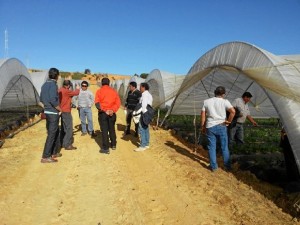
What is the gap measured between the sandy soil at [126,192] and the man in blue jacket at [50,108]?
37cm

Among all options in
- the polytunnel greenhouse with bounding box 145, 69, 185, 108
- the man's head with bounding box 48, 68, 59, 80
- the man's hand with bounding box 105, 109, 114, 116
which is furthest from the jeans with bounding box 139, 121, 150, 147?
the polytunnel greenhouse with bounding box 145, 69, 185, 108

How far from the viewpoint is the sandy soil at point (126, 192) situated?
4.67 metres

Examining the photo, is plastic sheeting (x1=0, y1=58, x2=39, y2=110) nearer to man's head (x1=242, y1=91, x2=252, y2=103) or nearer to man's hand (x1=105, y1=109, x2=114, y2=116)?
man's hand (x1=105, y1=109, x2=114, y2=116)

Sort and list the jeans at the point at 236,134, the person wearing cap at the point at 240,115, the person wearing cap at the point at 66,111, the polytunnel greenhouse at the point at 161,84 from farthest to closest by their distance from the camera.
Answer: the polytunnel greenhouse at the point at 161,84, the jeans at the point at 236,134, the person wearing cap at the point at 240,115, the person wearing cap at the point at 66,111

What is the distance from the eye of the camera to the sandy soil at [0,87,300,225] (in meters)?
4.67

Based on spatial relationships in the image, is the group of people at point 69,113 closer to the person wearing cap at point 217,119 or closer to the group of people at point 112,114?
the group of people at point 112,114

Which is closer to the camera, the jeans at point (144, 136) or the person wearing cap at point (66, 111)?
the person wearing cap at point (66, 111)

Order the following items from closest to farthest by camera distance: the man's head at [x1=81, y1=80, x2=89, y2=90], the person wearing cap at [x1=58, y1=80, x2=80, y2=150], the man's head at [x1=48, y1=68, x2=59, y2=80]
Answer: the man's head at [x1=48, y1=68, x2=59, y2=80], the person wearing cap at [x1=58, y1=80, x2=80, y2=150], the man's head at [x1=81, y1=80, x2=89, y2=90]

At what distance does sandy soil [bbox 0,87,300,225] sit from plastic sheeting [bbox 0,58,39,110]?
3.57 meters

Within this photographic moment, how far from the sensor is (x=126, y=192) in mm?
5648

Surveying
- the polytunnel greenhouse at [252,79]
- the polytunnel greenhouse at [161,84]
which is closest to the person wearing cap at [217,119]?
the polytunnel greenhouse at [252,79]

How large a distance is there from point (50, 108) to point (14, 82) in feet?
29.0

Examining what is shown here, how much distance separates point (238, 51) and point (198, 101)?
16.4ft

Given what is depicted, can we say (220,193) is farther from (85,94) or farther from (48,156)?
(85,94)
